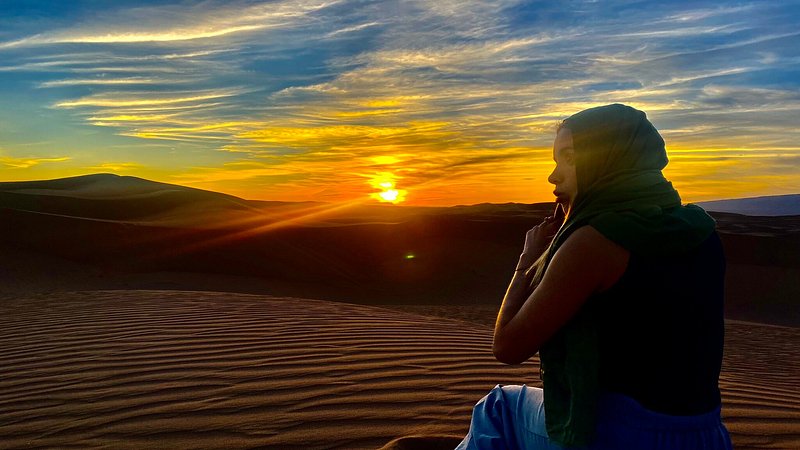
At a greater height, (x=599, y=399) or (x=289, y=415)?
(x=599, y=399)

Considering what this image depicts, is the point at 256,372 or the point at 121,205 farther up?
the point at 121,205

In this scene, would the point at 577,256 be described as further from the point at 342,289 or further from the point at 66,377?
the point at 342,289

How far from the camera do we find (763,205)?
147500 millimetres

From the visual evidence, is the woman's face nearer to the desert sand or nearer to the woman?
the woman

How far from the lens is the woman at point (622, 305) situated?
5.35ft

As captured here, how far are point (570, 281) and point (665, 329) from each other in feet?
0.94

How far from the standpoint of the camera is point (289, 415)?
3.53 m

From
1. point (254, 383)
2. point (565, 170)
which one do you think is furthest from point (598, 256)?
point (254, 383)

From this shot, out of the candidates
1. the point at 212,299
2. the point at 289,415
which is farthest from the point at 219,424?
the point at 212,299

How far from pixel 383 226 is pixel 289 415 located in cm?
2249

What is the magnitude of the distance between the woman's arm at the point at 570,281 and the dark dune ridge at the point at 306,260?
14.2 meters

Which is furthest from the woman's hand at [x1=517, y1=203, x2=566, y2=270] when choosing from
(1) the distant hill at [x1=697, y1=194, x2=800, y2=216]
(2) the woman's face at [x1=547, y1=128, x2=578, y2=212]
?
(1) the distant hill at [x1=697, y1=194, x2=800, y2=216]

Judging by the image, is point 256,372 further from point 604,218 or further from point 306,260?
point 306,260

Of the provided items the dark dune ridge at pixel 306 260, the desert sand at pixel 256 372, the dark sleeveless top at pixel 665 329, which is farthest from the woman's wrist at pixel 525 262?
the dark dune ridge at pixel 306 260
